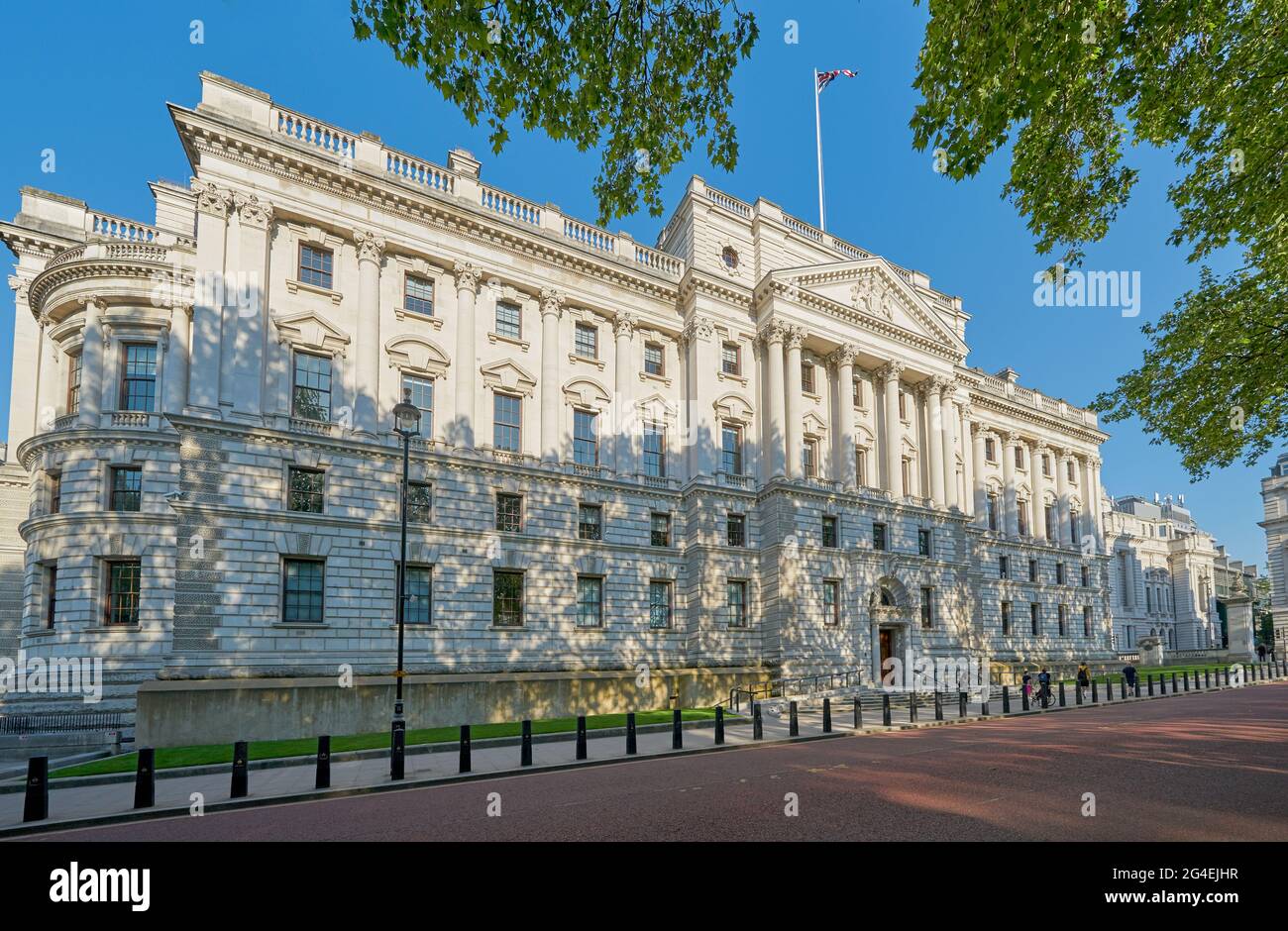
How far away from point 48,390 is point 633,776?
1173 inches

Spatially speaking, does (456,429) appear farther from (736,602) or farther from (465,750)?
(465,750)

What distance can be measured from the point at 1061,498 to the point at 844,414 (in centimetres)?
2986

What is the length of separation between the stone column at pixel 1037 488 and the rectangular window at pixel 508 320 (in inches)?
1682

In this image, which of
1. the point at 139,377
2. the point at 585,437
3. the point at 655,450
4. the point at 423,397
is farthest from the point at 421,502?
the point at 139,377

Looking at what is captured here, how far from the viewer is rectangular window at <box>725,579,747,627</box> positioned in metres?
31.4

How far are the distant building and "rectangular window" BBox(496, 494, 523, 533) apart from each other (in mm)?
82714

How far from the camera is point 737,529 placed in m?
32.6

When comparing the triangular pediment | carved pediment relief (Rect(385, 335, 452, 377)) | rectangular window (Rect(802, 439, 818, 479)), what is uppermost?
the triangular pediment

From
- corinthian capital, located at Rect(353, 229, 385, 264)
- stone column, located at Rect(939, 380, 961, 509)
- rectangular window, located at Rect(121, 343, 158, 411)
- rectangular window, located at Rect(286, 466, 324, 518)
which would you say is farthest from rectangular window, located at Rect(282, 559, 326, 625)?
stone column, located at Rect(939, 380, 961, 509)

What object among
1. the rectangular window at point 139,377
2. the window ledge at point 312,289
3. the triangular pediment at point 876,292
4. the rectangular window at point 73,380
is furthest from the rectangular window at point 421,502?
the triangular pediment at point 876,292

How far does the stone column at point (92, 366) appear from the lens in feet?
84.5

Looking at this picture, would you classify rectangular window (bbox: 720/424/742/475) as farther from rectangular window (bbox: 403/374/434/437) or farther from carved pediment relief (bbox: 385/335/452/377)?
rectangular window (bbox: 403/374/434/437)

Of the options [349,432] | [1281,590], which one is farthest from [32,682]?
[1281,590]
